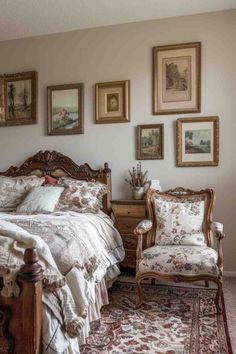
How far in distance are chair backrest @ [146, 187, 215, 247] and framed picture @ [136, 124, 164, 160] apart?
0.60 m

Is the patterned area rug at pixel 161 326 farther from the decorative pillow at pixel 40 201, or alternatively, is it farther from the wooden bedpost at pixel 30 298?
the decorative pillow at pixel 40 201

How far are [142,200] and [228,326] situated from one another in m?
1.51

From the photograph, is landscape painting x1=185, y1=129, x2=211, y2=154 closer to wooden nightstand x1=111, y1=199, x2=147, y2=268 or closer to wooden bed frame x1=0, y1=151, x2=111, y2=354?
wooden nightstand x1=111, y1=199, x2=147, y2=268

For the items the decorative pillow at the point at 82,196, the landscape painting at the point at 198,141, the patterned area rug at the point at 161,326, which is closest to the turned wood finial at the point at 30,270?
the patterned area rug at the point at 161,326

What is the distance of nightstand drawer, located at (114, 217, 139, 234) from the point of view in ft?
10.8

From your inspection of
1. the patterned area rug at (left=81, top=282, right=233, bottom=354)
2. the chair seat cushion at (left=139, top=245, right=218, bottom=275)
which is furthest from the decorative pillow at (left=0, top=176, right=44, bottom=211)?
the chair seat cushion at (left=139, top=245, right=218, bottom=275)

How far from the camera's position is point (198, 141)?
11.2 feet

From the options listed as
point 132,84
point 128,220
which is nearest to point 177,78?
point 132,84

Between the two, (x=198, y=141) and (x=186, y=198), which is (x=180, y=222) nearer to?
(x=186, y=198)

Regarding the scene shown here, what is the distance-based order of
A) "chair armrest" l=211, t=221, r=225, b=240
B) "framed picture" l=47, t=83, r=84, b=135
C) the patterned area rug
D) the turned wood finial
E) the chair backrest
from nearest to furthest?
the turned wood finial, the patterned area rug, "chair armrest" l=211, t=221, r=225, b=240, the chair backrest, "framed picture" l=47, t=83, r=84, b=135

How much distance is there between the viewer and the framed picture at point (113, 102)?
363cm

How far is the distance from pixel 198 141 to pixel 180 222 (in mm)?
1087

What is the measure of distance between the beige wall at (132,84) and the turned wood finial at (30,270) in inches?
91.1

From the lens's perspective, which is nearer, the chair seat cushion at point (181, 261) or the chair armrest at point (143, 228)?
the chair seat cushion at point (181, 261)
